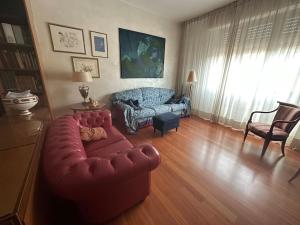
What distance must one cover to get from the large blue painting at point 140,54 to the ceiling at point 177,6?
557 millimetres

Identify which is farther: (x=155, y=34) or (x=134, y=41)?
(x=155, y=34)

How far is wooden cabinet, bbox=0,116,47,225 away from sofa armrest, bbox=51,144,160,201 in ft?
0.48

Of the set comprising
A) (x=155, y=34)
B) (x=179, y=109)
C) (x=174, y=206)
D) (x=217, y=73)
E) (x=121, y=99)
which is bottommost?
(x=174, y=206)

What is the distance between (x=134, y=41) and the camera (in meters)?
3.32

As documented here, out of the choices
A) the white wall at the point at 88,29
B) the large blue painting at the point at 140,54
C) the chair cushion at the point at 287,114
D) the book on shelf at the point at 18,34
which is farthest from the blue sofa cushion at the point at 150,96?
the chair cushion at the point at 287,114

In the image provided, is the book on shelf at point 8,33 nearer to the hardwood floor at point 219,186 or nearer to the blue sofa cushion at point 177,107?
the hardwood floor at point 219,186

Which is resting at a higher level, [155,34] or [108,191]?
[155,34]

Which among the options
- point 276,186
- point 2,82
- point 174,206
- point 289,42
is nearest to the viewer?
point 174,206

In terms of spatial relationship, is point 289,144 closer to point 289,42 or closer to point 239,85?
point 239,85

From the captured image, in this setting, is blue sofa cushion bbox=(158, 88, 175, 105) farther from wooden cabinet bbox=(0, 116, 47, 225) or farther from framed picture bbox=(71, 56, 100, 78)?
wooden cabinet bbox=(0, 116, 47, 225)

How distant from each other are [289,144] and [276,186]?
1408 millimetres

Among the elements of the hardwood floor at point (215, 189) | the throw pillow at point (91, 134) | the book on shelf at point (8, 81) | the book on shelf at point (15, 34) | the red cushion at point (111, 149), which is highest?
the book on shelf at point (15, 34)

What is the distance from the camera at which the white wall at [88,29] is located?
237 cm

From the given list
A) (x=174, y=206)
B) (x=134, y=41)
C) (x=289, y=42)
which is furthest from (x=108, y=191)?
(x=289, y=42)
